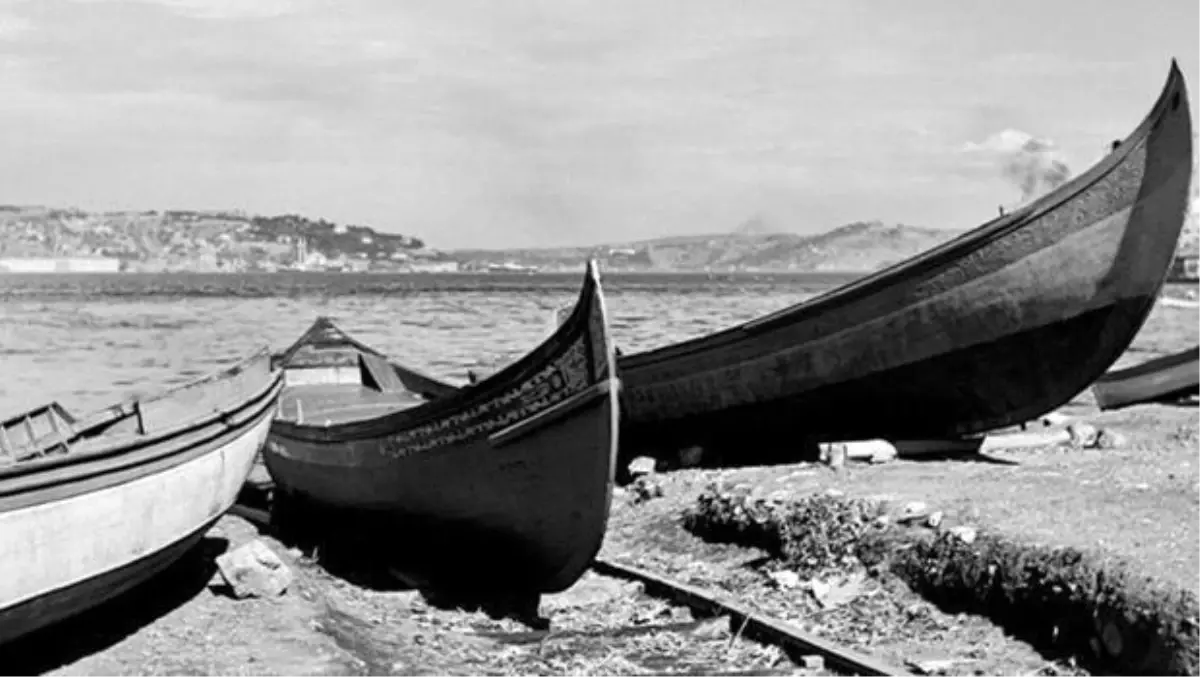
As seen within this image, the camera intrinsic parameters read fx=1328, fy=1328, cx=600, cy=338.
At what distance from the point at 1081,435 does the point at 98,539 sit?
1010 centimetres

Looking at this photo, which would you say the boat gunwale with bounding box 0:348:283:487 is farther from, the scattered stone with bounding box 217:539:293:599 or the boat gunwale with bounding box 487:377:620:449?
the boat gunwale with bounding box 487:377:620:449

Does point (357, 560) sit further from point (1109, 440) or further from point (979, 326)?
point (1109, 440)

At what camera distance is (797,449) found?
14945 millimetres

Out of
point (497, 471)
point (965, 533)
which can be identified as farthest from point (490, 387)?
point (965, 533)

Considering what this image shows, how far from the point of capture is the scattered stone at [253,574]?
1070 centimetres

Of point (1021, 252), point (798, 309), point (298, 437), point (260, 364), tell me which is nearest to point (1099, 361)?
point (1021, 252)

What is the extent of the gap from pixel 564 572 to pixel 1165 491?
4.81 meters

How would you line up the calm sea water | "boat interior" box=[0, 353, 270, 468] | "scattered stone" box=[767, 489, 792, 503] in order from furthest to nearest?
the calm sea water
"boat interior" box=[0, 353, 270, 468]
"scattered stone" box=[767, 489, 792, 503]

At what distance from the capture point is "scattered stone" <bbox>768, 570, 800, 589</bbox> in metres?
10.2

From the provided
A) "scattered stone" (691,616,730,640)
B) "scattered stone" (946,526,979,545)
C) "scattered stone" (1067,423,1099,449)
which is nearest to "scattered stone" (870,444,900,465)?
"scattered stone" (1067,423,1099,449)

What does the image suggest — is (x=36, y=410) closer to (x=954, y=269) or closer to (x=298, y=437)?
(x=298, y=437)

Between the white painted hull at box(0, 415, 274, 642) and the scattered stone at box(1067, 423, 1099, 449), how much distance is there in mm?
8718

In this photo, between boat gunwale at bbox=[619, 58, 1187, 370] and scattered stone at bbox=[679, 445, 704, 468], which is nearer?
boat gunwale at bbox=[619, 58, 1187, 370]

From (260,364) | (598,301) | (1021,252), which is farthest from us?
(260,364)
